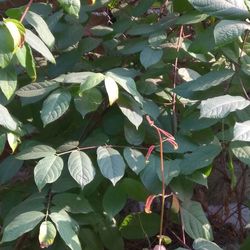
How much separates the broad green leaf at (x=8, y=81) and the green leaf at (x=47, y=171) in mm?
174

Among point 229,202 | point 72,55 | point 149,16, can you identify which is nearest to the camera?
point 72,55

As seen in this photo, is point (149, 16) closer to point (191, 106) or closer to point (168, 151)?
point (191, 106)

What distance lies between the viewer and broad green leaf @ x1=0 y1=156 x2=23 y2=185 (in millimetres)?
1611

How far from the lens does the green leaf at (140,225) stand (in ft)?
5.39

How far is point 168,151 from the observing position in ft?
4.90

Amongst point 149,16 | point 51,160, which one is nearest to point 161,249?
point 51,160

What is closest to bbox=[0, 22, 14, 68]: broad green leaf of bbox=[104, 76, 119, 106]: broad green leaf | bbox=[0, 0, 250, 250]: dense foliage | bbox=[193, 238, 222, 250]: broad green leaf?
bbox=[0, 0, 250, 250]: dense foliage

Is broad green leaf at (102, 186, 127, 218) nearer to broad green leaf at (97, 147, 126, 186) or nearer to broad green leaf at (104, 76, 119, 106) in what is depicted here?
broad green leaf at (97, 147, 126, 186)

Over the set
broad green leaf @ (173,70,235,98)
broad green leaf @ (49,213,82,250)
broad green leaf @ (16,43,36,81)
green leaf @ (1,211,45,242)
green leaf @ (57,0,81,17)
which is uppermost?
green leaf @ (57,0,81,17)

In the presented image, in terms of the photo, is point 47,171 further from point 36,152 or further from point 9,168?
point 9,168

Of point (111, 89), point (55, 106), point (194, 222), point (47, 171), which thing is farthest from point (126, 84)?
point (194, 222)

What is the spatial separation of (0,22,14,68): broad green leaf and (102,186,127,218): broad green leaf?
433 mm

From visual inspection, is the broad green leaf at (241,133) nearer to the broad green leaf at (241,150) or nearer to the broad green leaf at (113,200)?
the broad green leaf at (241,150)

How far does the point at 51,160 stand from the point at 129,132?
0.79 ft
